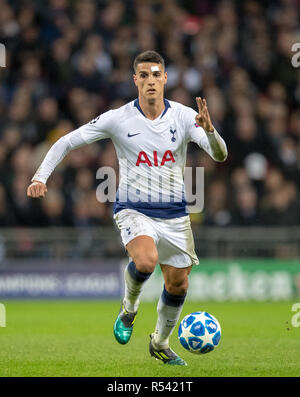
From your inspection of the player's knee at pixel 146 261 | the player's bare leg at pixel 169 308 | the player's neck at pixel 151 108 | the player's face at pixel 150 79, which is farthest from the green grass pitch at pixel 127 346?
the player's face at pixel 150 79

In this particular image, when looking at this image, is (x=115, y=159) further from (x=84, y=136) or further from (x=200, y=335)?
(x=200, y=335)

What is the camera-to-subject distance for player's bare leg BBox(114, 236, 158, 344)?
7426 mm

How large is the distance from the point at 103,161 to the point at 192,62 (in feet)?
11.0

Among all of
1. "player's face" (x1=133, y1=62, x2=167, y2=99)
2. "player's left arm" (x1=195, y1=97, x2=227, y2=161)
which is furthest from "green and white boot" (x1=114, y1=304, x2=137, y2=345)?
"player's face" (x1=133, y1=62, x2=167, y2=99)

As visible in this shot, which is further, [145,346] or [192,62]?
[192,62]

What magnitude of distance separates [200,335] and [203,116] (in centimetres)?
203

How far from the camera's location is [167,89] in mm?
17062

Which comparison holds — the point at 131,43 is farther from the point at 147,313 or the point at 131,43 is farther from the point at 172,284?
the point at 172,284

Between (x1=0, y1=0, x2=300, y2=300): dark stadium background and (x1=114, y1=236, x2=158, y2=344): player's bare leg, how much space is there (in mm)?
8074

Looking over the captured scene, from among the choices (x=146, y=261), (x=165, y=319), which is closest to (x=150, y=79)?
(x=146, y=261)

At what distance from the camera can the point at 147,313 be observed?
1405 centimetres
